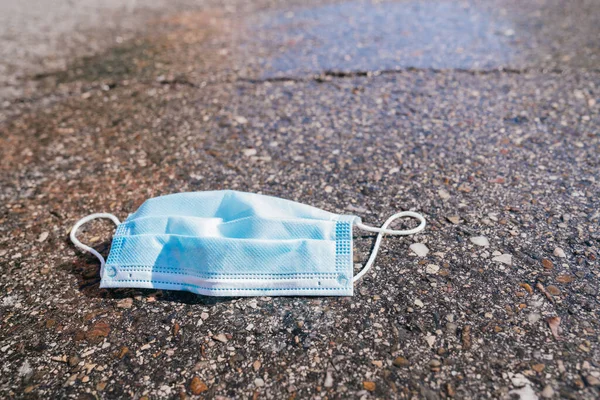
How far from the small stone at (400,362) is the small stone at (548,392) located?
39cm

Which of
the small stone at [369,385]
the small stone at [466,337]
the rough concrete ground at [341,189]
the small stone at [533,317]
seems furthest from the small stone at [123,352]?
the small stone at [533,317]

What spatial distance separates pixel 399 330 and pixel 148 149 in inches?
73.5

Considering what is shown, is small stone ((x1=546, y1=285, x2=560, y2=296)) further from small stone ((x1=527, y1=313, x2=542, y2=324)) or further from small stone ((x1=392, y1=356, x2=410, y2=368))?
small stone ((x1=392, y1=356, x2=410, y2=368))

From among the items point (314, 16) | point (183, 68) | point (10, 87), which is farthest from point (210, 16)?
point (10, 87)

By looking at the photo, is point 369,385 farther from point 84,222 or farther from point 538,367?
point 84,222

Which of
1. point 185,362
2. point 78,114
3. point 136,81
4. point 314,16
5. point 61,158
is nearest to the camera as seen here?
point 185,362

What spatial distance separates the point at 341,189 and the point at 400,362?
1.02 metres

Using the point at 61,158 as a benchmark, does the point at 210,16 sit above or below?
above

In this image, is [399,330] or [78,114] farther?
[78,114]

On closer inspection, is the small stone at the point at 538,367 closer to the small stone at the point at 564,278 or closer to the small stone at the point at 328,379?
the small stone at the point at 564,278

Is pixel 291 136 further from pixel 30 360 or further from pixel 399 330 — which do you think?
pixel 30 360

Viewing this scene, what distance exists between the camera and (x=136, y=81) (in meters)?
3.71

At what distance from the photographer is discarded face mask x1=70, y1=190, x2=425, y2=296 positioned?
6.05ft

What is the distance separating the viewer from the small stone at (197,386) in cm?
154
